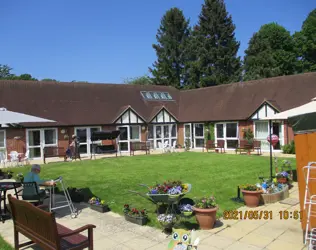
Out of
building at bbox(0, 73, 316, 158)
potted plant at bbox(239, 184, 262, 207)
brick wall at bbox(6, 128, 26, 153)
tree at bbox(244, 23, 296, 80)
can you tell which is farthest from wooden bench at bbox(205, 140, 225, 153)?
tree at bbox(244, 23, 296, 80)

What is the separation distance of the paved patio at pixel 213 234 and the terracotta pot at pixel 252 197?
516 mm

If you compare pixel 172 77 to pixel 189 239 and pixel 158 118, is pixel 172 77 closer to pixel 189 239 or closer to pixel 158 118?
pixel 158 118

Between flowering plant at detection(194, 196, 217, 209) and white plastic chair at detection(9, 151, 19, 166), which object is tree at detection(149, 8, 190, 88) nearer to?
white plastic chair at detection(9, 151, 19, 166)

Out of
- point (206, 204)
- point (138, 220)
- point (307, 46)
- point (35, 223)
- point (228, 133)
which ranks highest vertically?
point (307, 46)

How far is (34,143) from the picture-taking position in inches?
798

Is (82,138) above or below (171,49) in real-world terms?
below

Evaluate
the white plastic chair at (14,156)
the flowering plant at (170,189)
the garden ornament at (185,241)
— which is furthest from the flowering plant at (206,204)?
the white plastic chair at (14,156)

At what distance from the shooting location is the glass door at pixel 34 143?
65.9ft

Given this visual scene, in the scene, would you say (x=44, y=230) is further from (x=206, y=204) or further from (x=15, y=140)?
(x=15, y=140)

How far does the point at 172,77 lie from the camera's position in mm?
43938

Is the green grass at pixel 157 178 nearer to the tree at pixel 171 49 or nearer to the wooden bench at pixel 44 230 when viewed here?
the wooden bench at pixel 44 230

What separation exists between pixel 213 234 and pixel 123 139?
59.1 ft

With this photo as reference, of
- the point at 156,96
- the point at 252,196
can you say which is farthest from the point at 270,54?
the point at 252,196

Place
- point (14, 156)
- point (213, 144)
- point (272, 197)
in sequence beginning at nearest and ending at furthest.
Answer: point (272, 197)
point (14, 156)
point (213, 144)
